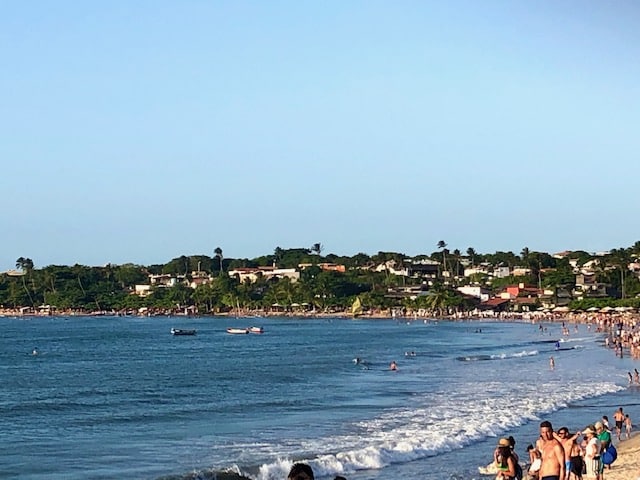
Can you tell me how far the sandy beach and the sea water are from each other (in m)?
2.54

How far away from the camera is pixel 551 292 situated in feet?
462

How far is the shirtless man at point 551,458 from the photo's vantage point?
1262 cm

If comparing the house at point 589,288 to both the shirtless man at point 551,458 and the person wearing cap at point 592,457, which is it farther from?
the shirtless man at point 551,458

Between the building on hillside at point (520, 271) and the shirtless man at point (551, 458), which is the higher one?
the building on hillside at point (520, 271)

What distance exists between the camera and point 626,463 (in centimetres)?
2062

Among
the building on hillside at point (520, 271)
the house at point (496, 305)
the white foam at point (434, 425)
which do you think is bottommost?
the white foam at point (434, 425)

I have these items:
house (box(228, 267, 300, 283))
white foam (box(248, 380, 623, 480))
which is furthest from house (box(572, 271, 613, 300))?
white foam (box(248, 380, 623, 480))

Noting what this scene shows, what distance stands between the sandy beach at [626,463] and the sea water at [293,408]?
2543 millimetres

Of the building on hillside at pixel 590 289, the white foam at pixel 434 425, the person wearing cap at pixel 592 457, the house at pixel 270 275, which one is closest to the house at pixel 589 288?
the building on hillside at pixel 590 289

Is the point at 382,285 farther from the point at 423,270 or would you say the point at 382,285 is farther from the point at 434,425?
the point at 434,425

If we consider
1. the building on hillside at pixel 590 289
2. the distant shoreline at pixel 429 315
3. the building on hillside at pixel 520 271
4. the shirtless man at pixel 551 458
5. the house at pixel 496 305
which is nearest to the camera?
the shirtless man at pixel 551 458

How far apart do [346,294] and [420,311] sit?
23.2 metres

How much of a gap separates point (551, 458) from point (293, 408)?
22876 millimetres

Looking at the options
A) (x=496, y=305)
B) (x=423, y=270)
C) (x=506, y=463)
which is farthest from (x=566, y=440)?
(x=423, y=270)
